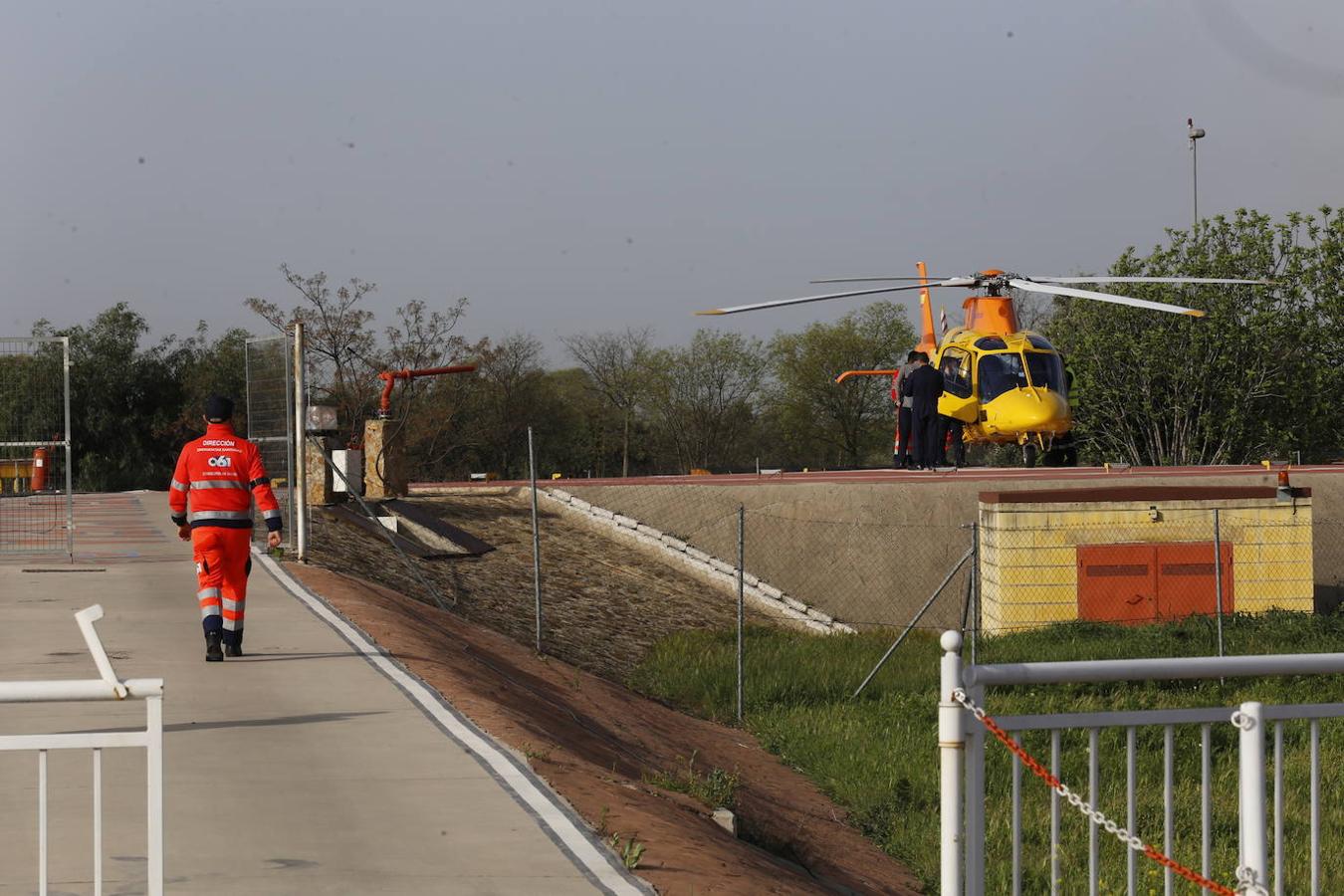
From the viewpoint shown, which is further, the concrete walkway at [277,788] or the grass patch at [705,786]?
the grass patch at [705,786]

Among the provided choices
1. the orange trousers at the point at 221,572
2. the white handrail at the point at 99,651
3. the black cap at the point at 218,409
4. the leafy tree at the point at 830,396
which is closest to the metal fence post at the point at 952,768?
the white handrail at the point at 99,651

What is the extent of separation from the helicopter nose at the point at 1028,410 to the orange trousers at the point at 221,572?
63.9ft

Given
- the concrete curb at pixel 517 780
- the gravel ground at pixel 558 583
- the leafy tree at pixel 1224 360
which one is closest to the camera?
the concrete curb at pixel 517 780

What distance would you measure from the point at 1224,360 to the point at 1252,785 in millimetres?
41208

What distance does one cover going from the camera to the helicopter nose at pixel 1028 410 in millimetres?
28234

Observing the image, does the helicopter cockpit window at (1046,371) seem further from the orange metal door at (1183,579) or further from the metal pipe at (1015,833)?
the metal pipe at (1015,833)

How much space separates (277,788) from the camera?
306 inches

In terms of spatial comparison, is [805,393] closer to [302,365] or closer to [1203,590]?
[1203,590]

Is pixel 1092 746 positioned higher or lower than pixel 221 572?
lower

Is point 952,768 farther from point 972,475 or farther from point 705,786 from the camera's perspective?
point 972,475

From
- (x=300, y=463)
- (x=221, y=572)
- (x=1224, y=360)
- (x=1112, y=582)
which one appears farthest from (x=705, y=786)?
(x=1224, y=360)

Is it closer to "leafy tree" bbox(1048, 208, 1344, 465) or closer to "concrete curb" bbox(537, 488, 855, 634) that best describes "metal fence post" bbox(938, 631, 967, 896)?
"concrete curb" bbox(537, 488, 855, 634)

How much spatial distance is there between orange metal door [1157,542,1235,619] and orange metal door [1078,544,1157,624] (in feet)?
1.05

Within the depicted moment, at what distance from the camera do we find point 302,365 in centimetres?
1712
